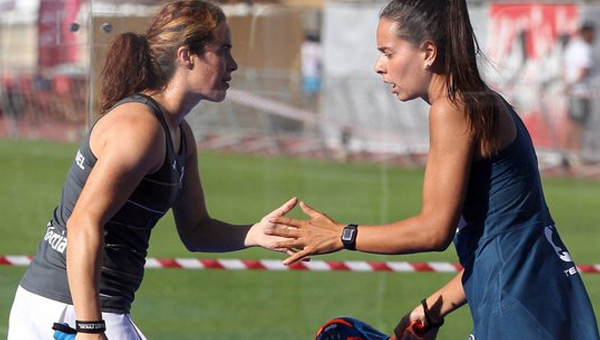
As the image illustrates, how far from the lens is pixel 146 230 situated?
416 centimetres

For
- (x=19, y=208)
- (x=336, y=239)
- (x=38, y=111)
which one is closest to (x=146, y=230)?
(x=336, y=239)

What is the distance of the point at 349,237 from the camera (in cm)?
405

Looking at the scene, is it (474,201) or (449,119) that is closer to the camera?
(449,119)

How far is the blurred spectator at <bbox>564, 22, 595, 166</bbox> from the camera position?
58.9 ft

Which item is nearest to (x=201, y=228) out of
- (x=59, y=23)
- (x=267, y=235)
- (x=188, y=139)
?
(x=267, y=235)

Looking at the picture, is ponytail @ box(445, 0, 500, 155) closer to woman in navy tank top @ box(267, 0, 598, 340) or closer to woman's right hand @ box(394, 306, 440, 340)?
woman in navy tank top @ box(267, 0, 598, 340)

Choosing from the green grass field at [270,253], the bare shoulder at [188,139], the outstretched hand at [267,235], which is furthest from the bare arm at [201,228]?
the green grass field at [270,253]

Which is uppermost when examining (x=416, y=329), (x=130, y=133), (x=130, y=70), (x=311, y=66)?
(x=130, y=70)

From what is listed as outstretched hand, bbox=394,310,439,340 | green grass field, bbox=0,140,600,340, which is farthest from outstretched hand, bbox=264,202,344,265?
green grass field, bbox=0,140,600,340

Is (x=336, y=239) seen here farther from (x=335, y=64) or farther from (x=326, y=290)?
(x=335, y=64)

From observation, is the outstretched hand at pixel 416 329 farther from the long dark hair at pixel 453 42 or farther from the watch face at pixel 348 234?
the long dark hair at pixel 453 42

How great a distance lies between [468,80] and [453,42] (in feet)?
0.43

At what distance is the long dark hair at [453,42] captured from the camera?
3.96 metres

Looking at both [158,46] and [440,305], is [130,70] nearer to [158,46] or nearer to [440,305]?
[158,46]
